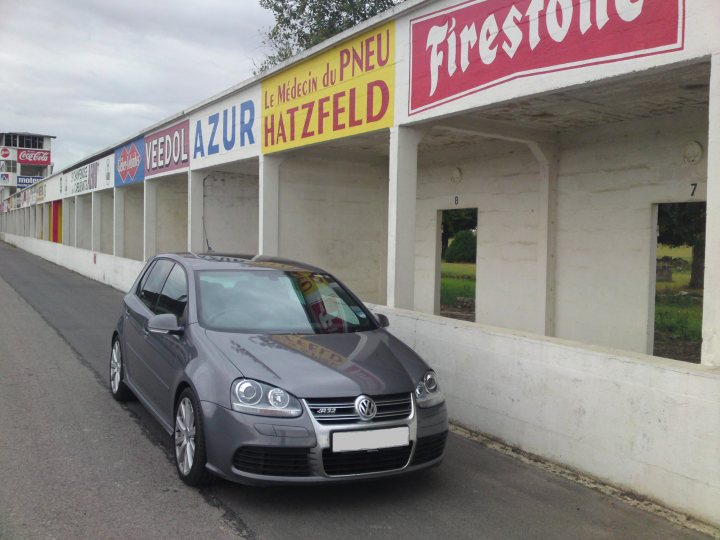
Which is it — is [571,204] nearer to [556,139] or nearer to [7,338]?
[556,139]

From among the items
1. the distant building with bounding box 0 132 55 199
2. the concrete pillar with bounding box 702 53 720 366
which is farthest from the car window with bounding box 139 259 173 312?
the distant building with bounding box 0 132 55 199

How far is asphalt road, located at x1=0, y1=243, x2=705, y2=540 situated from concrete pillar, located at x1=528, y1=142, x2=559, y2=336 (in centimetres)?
439

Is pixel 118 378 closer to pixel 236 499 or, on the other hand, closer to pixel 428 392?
pixel 236 499

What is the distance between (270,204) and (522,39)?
268 inches

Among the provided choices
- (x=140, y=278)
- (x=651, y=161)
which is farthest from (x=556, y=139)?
(x=140, y=278)

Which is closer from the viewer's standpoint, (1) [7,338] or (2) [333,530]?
(2) [333,530]

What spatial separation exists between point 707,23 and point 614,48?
2.71 ft

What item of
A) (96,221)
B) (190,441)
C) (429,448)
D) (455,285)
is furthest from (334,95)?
(96,221)

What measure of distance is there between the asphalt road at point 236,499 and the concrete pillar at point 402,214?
2.70 m

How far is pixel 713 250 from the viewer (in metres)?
4.33

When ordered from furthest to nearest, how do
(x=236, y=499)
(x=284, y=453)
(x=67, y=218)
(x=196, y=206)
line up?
(x=67, y=218)
(x=196, y=206)
(x=236, y=499)
(x=284, y=453)

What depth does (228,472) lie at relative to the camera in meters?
3.96

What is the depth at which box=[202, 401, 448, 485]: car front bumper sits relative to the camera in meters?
3.83

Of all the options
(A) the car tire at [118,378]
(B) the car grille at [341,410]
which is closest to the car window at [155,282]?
(A) the car tire at [118,378]
